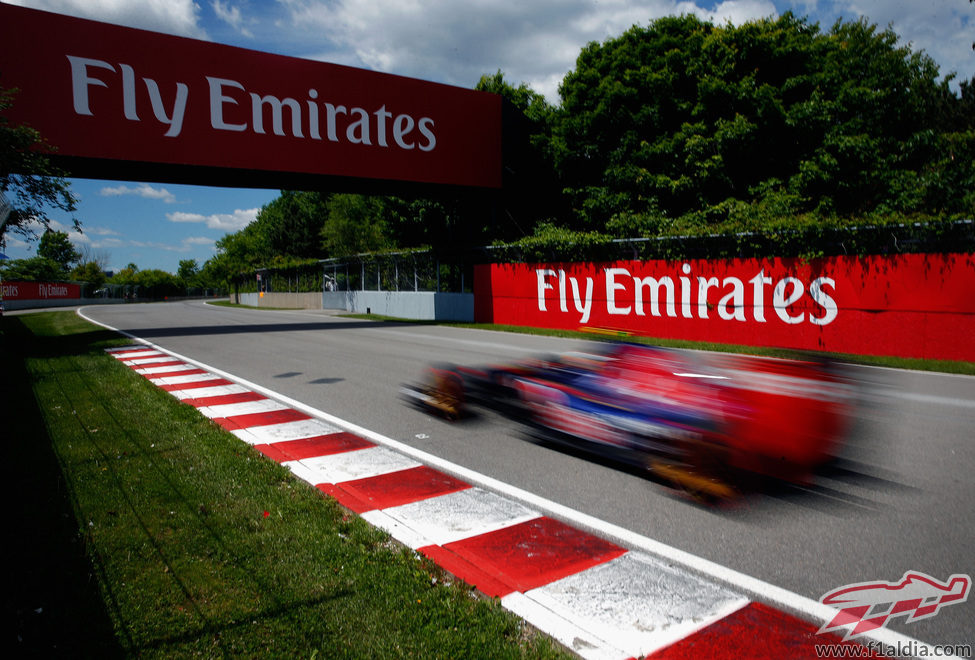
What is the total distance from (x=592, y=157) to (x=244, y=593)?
26.2 meters

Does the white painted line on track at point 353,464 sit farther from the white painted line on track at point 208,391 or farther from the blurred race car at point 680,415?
the white painted line on track at point 208,391

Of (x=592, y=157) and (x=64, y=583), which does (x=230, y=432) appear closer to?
(x=64, y=583)

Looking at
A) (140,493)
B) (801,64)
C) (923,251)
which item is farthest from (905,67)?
(140,493)

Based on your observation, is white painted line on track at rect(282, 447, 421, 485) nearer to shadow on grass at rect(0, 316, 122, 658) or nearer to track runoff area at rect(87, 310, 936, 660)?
track runoff area at rect(87, 310, 936, 660)

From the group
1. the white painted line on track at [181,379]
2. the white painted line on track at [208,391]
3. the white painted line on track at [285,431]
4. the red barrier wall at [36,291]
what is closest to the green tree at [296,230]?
the red barrier wall at [36,291]

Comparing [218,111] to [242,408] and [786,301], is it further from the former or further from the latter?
[786,301]

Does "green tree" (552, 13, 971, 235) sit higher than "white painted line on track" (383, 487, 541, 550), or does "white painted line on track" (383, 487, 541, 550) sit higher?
"green tree" (552, 13, 971, 235)

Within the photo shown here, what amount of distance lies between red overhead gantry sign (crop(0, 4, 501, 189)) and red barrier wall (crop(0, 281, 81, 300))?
50.1 m

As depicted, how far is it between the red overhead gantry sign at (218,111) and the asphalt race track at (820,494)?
11235mm

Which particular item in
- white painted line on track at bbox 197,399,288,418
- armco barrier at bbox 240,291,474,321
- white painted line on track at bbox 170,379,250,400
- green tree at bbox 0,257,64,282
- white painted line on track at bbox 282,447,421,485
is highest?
green tree at bbox 0,257,64,282

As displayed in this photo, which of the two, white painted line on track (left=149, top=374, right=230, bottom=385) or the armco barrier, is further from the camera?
the armco barrier

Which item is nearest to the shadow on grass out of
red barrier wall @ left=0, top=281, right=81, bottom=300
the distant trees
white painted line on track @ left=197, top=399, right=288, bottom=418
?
white painted line on track @ left=197, top=399, right=288, bottom=418

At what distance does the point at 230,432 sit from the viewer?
20.4 feet

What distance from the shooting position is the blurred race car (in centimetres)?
490
